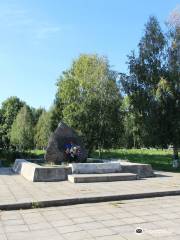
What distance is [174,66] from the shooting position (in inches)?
1095

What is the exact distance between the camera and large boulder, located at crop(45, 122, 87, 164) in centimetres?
2061

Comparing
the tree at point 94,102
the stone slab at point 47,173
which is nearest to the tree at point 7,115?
the tree at point 94,102

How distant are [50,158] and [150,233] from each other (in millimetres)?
13422

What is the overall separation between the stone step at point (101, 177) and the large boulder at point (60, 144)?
4193 millimetres

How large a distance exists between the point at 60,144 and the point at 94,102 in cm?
1827

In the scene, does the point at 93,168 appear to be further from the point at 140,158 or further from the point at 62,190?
the point at 140,158

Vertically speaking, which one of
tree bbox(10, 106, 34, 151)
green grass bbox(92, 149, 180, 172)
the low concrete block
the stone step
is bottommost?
the stone step

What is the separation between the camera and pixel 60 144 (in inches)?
816

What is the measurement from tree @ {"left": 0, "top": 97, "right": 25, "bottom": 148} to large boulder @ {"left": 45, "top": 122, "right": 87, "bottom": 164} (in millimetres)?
54071

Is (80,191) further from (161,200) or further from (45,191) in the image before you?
(161,200)

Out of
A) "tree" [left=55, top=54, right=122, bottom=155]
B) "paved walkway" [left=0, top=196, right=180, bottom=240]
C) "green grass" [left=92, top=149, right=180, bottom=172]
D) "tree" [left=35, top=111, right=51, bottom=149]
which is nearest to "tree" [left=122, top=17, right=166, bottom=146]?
"green grass" [left=92, top=149, right=180, bottom=172]

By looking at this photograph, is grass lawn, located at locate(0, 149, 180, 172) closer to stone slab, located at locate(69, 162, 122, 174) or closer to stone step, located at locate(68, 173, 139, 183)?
stone slab, located at locate(69, 162, 122, 174)

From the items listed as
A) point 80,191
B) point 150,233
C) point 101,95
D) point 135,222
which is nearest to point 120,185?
point 80,191

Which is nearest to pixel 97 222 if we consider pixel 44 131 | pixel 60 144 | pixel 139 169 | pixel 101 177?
pixel 101 177
